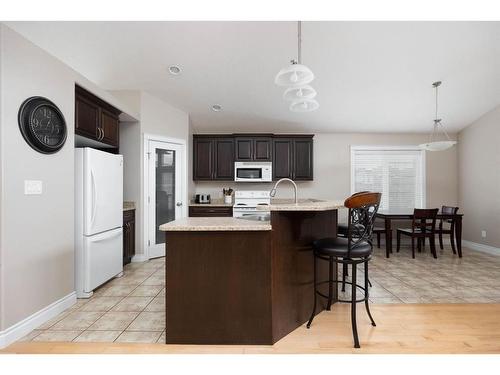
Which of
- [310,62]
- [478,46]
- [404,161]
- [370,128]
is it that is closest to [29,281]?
[310,62]

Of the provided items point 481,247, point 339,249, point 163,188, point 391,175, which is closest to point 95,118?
point 163,188

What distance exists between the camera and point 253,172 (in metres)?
5.32

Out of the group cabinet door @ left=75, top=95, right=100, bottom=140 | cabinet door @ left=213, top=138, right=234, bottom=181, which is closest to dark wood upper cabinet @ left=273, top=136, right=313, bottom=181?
cabinet door @ left=213, top=138, right=234, bottom=181

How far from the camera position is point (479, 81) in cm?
411

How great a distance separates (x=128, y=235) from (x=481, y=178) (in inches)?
251

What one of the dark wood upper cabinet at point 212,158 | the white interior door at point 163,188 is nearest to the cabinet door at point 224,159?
the dark wood upper cabinet at point 212,158

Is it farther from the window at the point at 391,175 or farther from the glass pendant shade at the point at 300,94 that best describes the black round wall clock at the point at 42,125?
the window at the point at 391,175

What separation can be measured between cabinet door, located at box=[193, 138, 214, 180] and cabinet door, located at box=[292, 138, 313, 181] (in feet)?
5.52

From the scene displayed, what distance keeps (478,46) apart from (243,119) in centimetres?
359

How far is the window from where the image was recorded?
5820mm

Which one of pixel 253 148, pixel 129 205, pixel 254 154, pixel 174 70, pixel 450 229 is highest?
pixel 174 70

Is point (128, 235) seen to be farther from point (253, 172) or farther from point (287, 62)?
point (287, 62)

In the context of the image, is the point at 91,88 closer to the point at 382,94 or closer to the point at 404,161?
the point at 382,94

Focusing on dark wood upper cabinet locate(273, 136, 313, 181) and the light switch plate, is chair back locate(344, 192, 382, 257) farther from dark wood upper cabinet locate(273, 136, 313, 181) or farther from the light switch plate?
dark wood upper cabinet locate(273, 136, 313, 181)
